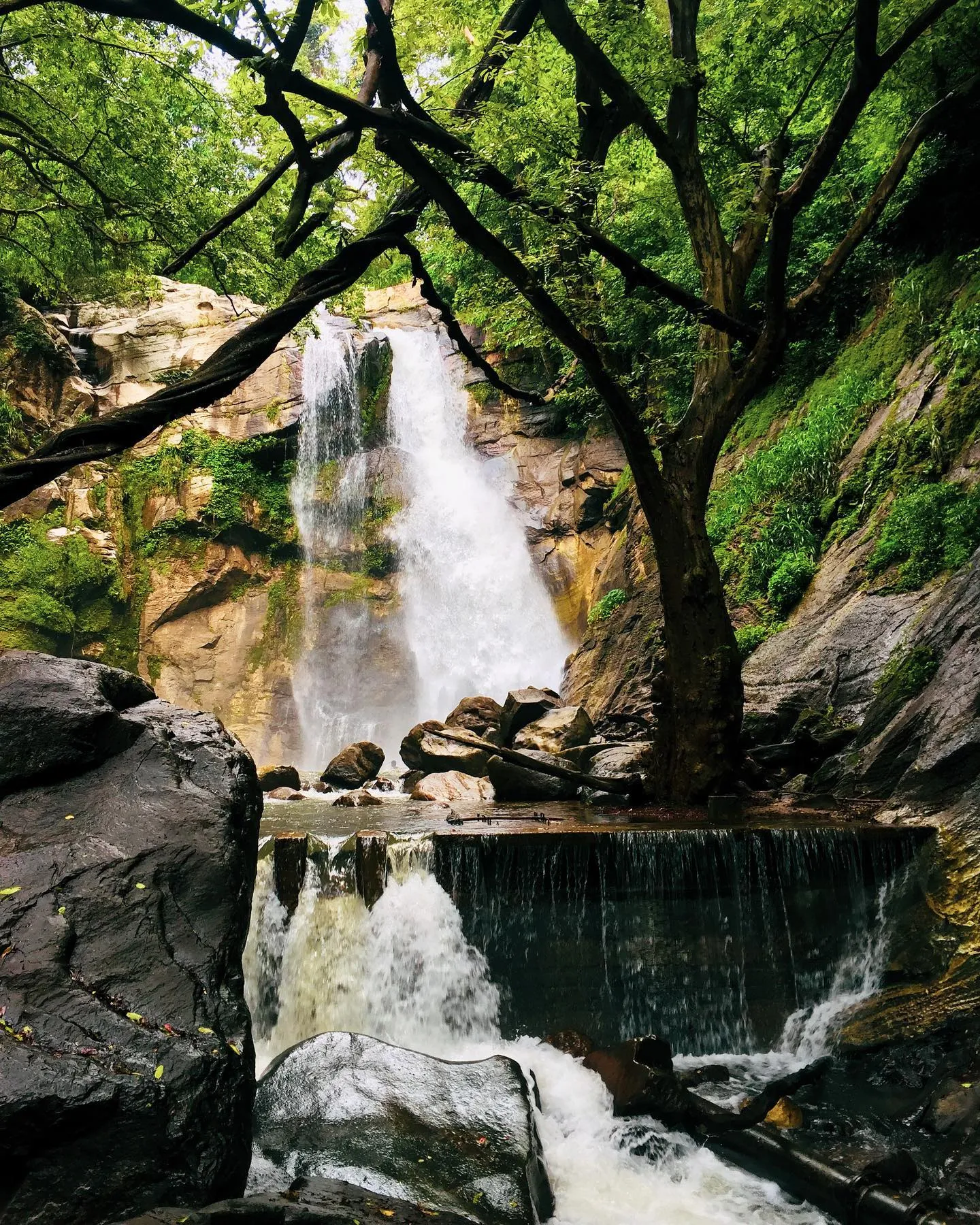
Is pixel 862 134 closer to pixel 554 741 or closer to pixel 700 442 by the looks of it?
pixel 700 442

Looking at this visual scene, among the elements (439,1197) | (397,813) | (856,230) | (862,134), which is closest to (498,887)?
(439,1197)

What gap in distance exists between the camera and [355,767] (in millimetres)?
13297

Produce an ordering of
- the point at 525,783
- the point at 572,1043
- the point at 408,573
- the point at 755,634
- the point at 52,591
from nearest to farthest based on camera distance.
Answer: the point at 572,1043
the point at 525,783
the point at 755,634
the point at 52,591
the point at 408,573

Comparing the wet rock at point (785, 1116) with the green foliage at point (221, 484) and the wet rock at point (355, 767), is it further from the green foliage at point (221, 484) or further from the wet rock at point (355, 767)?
the green foliage at point (221, 484)

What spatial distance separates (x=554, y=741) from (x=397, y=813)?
2.96m

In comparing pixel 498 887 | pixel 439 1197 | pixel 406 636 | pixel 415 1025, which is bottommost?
pixel 439 1197

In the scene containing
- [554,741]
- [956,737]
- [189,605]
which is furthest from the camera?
[189,605]

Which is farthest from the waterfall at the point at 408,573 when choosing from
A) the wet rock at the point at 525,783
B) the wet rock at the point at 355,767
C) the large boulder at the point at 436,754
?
the wet rock at the point at 525,783

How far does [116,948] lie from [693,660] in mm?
5363

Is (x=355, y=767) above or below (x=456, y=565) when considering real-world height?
below

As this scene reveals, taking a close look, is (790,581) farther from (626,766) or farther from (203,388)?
(203,388)

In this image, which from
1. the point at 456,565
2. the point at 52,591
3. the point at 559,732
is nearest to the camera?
the point at 559,732

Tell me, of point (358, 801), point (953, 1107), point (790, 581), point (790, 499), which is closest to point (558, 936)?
point (953, 1107)

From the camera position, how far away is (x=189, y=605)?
64.8 feet
